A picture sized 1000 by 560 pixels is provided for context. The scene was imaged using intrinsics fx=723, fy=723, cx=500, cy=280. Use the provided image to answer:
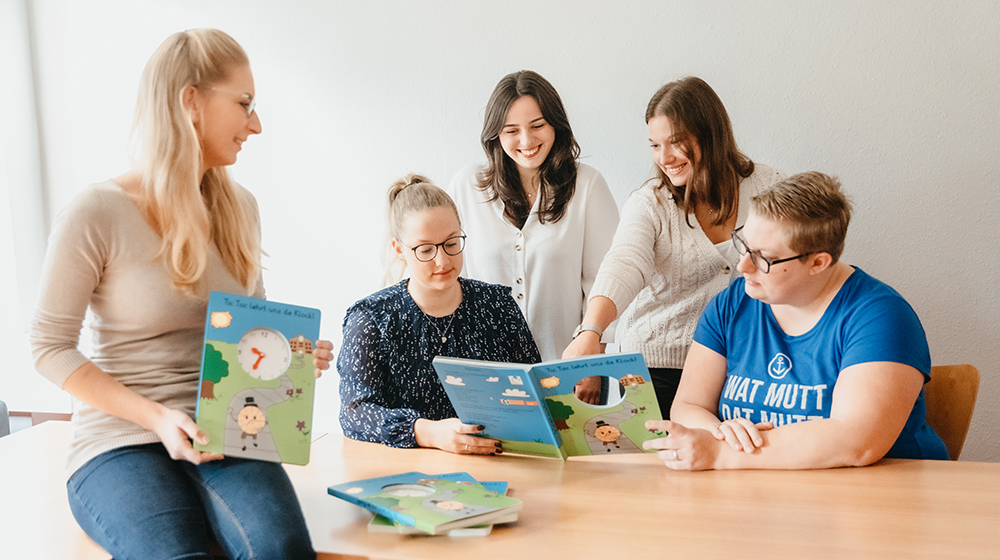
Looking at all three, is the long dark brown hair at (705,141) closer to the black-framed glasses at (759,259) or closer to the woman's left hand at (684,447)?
the black-framed glasses at (759,259)

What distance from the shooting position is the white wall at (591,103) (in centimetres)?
262

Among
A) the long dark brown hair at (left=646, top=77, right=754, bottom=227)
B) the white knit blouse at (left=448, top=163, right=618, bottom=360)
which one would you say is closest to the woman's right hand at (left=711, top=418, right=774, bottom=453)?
the long dark brown hair at (left=646, top=77, right=754, bottom=227)

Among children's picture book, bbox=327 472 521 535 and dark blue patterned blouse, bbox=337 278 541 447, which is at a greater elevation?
dark blue patterned blouse, bbox=337 278 541 447

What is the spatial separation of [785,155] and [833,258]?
1287mm

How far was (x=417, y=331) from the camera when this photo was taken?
6.40 ft

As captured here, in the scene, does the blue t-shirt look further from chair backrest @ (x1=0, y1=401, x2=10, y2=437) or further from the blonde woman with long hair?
chair backrest @ (x1=0, y1=401, x2=10, y2=437)

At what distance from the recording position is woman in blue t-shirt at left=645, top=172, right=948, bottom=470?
1.48 meters

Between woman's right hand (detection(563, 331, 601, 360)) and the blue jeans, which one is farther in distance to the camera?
woman's right hand (detection(563, 331, 601, 360))

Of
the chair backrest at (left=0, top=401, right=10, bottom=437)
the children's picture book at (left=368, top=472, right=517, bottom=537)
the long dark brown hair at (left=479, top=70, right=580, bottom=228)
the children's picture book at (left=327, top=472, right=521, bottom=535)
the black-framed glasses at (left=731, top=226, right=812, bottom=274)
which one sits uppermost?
the long dark brown hair at (left=479, top=70, right=580, bottom=228)

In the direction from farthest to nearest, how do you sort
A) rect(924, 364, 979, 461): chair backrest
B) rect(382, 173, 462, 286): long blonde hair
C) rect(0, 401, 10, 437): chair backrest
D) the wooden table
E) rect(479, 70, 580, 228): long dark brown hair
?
rect(0, 401, 10, 437): chair backrest, rect(479, 70, 580, 228): long dark brown hair, rect(382, 173, 462, 286): long blonde hair, rect(924, 364, 979, 461): chair backrest, the wooden table

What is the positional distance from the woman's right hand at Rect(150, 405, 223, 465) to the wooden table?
208 millimetres

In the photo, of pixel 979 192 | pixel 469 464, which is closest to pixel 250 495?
pixel 469 464

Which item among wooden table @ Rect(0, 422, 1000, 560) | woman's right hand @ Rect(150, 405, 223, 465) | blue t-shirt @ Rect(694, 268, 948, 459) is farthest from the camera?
blue t-shirt @ Rect(694, 268, 948, 459)

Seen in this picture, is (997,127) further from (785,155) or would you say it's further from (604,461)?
(604,461)
